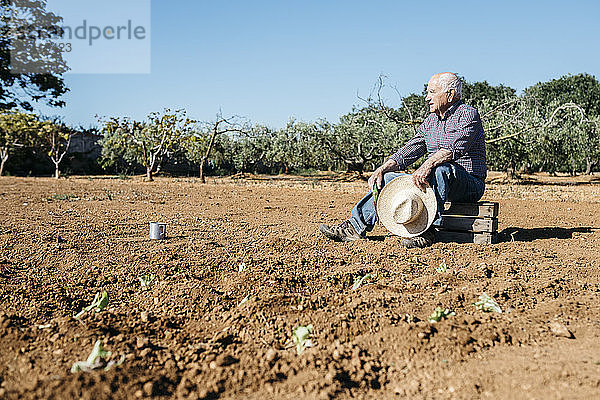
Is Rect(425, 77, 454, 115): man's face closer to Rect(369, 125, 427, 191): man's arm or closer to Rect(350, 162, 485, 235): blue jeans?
Rect(369, 125, 427, 191): man's arm

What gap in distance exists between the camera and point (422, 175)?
386cm

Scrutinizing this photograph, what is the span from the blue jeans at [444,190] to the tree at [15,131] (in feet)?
64.1

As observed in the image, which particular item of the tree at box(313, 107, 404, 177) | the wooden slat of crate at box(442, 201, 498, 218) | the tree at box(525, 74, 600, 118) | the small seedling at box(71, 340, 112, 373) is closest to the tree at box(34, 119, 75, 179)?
the tree at box(313, 107, 404, 177)

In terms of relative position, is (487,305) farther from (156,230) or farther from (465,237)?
(156,230)

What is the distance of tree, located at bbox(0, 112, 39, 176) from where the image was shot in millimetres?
19969

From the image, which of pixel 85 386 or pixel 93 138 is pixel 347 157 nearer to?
pixel 93 138

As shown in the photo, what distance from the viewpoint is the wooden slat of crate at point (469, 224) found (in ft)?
13.5

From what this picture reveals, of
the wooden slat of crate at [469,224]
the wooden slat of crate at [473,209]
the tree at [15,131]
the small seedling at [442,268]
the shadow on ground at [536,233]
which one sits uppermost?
the tree at [15,131]

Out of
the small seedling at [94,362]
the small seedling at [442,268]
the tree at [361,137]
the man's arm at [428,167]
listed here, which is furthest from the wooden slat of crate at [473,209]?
the tree at [361,137]

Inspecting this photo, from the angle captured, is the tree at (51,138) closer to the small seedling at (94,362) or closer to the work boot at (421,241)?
the work boot at (421,241)

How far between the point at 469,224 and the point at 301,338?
264 cm

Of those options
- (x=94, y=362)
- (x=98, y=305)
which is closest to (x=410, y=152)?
(x=98, y=305)

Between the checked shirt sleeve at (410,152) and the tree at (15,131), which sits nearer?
the checked shirt sleeve at (410,152)

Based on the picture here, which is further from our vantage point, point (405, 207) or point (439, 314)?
point (405, 207)
